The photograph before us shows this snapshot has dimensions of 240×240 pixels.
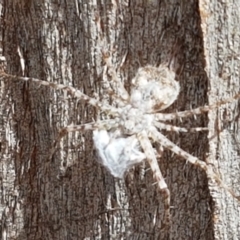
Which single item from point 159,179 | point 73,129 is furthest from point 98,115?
point 159,179

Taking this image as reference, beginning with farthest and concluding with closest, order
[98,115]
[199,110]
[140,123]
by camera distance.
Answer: [140,123]
[98,115]
[199,110]

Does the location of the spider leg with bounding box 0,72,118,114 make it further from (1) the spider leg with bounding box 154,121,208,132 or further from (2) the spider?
(1) the spider leg with bounding box 154,121,208,132

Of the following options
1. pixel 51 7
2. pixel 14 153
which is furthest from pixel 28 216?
pixel 51 7

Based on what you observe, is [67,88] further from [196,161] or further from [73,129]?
[196,161]

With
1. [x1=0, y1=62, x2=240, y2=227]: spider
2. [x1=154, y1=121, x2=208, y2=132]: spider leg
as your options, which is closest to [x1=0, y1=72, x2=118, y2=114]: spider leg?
[x1=0, y1=62, x2=240, y2=227]: spider

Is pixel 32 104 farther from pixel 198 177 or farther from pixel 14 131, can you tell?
pixel 198 177
